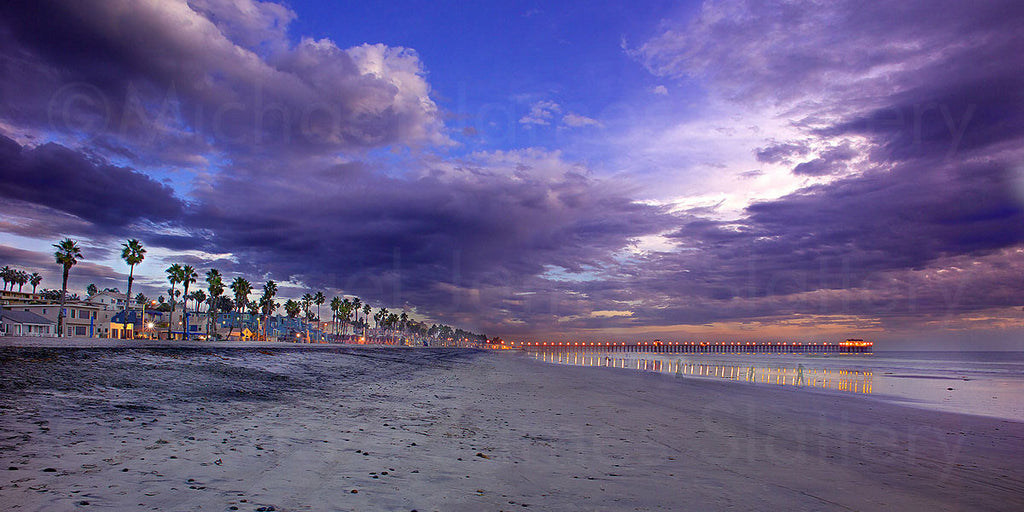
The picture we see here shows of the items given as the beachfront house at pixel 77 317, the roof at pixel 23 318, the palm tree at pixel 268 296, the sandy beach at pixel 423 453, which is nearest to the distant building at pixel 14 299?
the beachfront house at pixel 77 317

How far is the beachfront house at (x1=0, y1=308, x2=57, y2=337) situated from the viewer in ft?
236

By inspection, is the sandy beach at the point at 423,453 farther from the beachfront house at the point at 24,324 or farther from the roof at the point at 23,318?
the roof at the point at 23,318

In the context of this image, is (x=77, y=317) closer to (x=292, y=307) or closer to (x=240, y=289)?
(x=240, y=289)

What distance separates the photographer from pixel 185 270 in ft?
341

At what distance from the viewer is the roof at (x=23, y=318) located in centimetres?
7430

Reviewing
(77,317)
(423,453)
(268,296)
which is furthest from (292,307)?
(423,453)

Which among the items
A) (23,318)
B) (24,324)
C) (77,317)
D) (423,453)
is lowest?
(24,324)

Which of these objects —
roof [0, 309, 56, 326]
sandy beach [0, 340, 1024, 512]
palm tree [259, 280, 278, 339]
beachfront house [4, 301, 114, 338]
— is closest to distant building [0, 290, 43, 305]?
beachfront house [4, 301, 114, 338]

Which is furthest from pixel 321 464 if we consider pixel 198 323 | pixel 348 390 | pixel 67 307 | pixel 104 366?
pixel 198 323

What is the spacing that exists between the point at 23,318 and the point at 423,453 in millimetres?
104440

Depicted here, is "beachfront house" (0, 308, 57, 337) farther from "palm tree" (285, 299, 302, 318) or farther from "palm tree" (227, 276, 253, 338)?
"palm tree" (285, 299, 302, 318)

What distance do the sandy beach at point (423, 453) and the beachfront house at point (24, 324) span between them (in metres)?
80.2

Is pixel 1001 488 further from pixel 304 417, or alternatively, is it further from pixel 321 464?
pixel 304 417

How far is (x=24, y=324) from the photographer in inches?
3012
